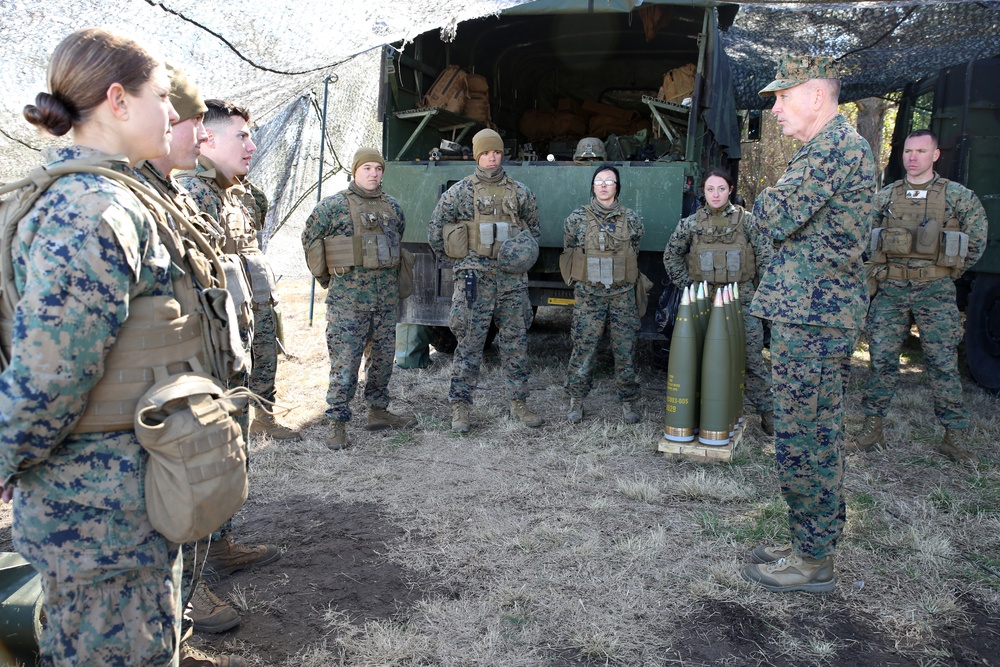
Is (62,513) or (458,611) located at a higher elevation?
(62,513)

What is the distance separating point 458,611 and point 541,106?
666 centimetres

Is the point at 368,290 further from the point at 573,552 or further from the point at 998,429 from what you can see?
the point at 998,429

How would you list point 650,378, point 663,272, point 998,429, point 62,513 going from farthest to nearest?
point 650,378
point 663,272
point 998,429
point 62,513

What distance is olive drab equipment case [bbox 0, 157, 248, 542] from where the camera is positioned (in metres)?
1.55

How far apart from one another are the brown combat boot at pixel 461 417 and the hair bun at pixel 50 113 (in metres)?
3.80

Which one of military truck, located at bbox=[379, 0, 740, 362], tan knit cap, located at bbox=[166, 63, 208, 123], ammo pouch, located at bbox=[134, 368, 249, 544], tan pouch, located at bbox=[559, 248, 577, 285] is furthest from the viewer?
military truck, located at bbox=[379, 0, 740, 362]

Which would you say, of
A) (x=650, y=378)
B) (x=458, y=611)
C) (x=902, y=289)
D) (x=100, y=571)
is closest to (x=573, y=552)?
(x=458, y=611)

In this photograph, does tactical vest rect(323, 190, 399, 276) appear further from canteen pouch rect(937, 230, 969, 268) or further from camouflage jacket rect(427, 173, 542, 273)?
canteen pouch rect(937, 230, 969, 268)

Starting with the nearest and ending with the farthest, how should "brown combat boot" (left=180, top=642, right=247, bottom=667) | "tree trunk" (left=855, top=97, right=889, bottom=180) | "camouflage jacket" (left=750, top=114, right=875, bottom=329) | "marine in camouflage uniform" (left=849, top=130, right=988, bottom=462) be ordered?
"brown combat boot" (left=180, top=642, right=247, bottom=667), "camouflage jacket" (left=750, top=114, right=875, bottom=329), "marine in camouflage uniform" (left=849, top=130, right=988, bottom=462), "tree trunk" (left=855, top=97, right=889, bottom=180)

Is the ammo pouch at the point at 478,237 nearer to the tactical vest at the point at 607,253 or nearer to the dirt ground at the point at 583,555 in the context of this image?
the tactical vest at the point at 607,253

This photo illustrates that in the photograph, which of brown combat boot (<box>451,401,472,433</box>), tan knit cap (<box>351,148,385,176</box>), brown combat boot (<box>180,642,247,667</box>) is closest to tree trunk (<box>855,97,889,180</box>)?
brown combat boot (<box>451,401,472,433</box>)

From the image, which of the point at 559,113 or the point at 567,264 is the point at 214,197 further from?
the point at 559,113

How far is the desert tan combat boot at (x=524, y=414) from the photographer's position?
529 cm

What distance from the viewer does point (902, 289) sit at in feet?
15.5
